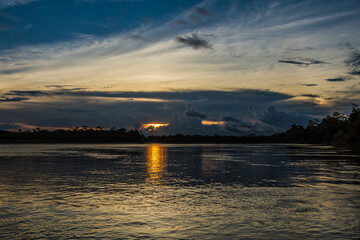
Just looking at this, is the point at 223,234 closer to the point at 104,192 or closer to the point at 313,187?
the point at 104,192

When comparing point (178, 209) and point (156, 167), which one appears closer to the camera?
point (178, 209)

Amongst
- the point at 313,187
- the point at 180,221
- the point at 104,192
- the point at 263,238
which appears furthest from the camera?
the point at 313,187

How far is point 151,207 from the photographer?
23.1 m

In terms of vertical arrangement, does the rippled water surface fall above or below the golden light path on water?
above

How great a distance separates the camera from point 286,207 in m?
23.2

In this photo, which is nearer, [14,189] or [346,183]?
[14,189]

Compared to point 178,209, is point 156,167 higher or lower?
lower

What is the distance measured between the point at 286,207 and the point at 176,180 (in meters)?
16.9

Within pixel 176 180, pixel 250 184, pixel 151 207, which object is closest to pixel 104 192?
pixel 151 207

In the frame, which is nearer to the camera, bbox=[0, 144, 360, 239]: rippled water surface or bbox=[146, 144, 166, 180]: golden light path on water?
bbox=[0, 144, 360, 239]: rippled water surface

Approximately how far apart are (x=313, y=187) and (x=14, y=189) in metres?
25.8

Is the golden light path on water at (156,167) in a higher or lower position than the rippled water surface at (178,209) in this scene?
lower

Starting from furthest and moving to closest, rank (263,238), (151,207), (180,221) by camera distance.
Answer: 1. (151,207)
2. (180,221)
3. (263,238)

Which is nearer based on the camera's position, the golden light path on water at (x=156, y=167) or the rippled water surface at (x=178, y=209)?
the rippled water surface at (x=178, y=209)
